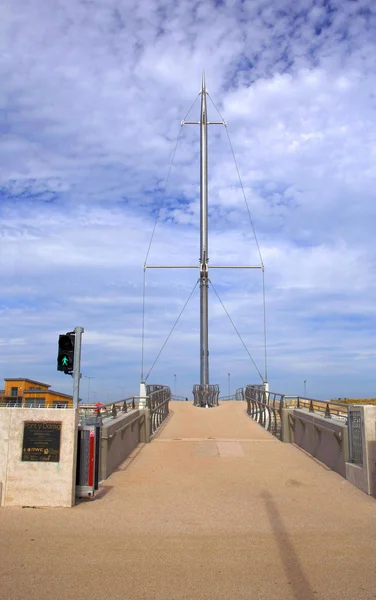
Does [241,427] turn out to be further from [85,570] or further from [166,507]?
[85,570]

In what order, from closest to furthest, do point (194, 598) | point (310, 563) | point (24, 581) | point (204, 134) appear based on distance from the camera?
point (194, 598), point (24, 581), point (310, 563), point (204, 134)

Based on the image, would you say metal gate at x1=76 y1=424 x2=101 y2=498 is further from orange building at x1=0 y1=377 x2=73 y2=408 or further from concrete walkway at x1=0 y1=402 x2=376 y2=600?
orange building at x1=0 y1=377 x2=73 y2=408

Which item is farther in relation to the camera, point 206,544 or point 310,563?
point 206,544

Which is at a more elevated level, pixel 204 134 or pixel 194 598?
pixel 204 134

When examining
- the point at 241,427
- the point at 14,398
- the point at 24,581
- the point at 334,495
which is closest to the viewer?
the point at 24,581

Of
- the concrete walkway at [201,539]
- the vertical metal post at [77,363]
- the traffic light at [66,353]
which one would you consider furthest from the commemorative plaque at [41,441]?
the traffic light at [66,353]

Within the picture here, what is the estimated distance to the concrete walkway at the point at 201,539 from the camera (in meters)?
4.84

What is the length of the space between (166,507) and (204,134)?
29378mm

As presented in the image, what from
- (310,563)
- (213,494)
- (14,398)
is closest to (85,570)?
(310,563)

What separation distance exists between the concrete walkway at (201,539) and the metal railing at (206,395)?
1718cm

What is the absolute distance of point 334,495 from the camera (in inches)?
338

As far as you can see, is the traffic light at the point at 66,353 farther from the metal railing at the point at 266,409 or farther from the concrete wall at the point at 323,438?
the metal railing at the point at 266,409

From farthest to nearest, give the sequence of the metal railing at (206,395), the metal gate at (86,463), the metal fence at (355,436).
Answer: the metal railing at (206,395) < the metal fence at (355,436) < the metal gate at (86,463)

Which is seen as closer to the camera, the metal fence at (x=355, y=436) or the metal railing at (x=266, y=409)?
the metal fence at (x=355, y=436)
